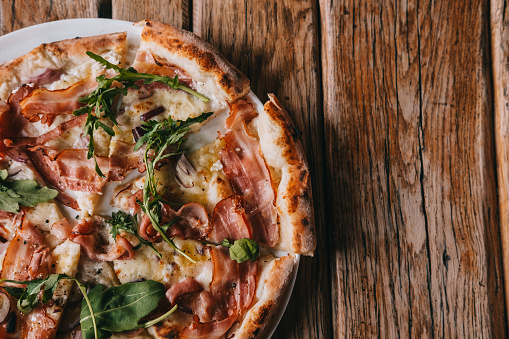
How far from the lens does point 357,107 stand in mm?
Result: 2717

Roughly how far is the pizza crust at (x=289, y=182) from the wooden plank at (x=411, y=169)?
419mm

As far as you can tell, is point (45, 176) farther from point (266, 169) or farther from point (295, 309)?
point (295, 309)

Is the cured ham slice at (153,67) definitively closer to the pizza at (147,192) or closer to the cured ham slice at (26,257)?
the pizza at (147,192)

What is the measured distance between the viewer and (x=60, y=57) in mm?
2389

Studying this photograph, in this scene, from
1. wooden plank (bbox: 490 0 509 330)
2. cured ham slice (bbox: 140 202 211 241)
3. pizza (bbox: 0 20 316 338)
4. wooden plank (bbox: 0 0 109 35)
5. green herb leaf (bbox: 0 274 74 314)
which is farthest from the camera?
wooden plank (bbox: 490 0 509 330)

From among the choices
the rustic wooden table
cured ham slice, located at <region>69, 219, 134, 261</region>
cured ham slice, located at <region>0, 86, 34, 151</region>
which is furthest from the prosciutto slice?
cured ham slice, located at <region>0, 86, 34, 151</region>

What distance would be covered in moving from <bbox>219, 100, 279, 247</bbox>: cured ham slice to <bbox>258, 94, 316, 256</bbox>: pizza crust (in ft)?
0.24

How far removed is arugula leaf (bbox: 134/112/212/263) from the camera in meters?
2.20

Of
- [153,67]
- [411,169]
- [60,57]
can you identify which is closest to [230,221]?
[153,67]

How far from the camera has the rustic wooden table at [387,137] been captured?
8.67 ft

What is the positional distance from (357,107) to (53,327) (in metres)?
2.25

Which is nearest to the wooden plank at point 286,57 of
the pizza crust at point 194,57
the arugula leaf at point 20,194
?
the pizza crust at point 194,57

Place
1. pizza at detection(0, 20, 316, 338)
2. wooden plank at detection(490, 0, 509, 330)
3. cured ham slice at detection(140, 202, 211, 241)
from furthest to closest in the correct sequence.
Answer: wooden plank at detection(490, 0, 509, 330)
cured ham slice at detection(140, 202, 211, 241)
pizza at detection(0, 20, 316, 338)

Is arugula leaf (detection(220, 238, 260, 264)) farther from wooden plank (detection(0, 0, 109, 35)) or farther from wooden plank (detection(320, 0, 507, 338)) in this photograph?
wooden plank (detection(0, 0, 109, 35))
